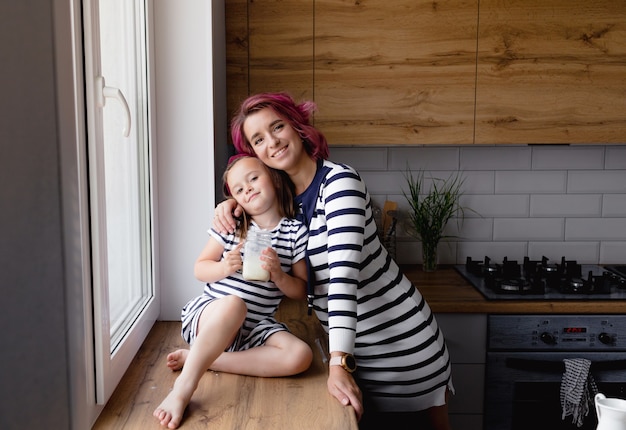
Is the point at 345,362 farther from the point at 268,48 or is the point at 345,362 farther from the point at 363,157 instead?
the point at 363,157

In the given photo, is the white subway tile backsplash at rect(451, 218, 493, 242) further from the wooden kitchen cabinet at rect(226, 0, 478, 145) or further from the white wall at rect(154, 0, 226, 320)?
the white wall at rect(154, 0, 226, 320)

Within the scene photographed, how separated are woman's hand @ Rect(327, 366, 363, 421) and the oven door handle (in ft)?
3.58

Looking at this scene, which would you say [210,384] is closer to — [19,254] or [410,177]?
[19,254]

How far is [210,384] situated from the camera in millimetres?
1477

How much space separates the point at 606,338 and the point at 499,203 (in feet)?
2.60

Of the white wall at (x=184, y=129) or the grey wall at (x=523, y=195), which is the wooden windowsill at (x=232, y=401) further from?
the grey wall at (x=523, y=195)

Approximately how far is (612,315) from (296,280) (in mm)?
1344

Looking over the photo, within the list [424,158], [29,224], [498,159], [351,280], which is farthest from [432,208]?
[29,224]

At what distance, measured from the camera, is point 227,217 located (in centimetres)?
162

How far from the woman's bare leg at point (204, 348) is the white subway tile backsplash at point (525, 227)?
171cm

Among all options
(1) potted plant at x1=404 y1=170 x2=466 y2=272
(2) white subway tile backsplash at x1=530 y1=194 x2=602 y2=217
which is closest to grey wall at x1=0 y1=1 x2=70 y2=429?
(1) potted plant at x1=404 y1=170 x2=466 y2=272

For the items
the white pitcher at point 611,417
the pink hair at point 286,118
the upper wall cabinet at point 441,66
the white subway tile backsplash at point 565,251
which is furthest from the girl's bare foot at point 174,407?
the white subway tile backsplash at point 565,251

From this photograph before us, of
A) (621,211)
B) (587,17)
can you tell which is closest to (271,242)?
(587,17)

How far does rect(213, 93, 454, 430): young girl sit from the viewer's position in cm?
150
